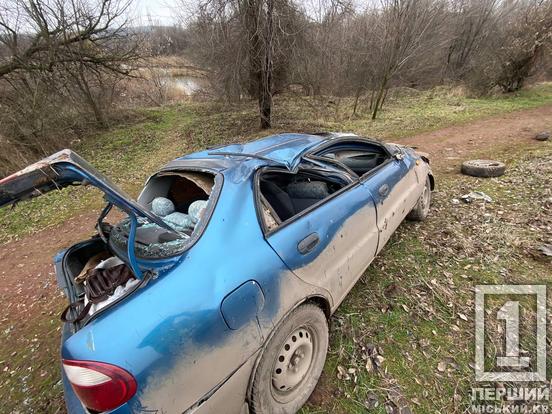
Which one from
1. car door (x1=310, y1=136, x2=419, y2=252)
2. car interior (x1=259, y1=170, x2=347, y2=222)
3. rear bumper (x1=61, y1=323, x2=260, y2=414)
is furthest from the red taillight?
car door (x1=310, y1=136, x2=419, y2=252)

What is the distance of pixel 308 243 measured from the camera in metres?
1.93

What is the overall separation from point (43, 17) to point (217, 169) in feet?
40.2

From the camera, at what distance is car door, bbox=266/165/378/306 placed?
1.85 metres

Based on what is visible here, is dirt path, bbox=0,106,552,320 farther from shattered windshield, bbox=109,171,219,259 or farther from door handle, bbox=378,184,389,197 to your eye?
door handle, bbox=378,184,389,197

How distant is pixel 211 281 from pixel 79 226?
497 cm

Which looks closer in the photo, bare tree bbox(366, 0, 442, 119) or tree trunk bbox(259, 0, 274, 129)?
tree trunk bbox(259, 0, 274, 129)

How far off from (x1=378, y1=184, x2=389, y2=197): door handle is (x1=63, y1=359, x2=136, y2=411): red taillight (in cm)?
233

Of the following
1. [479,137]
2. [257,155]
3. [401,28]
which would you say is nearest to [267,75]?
[401,28]

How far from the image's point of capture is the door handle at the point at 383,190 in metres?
2.74

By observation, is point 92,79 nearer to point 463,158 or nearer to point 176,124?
point 176,124

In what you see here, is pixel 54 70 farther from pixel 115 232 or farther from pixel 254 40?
pixel 115 232

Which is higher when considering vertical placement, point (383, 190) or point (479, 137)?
point (383, 190)

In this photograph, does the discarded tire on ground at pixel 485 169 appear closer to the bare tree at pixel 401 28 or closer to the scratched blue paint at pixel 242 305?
the scratched blue paint at pixel 242 305

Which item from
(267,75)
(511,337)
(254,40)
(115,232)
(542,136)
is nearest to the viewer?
(115,232)
